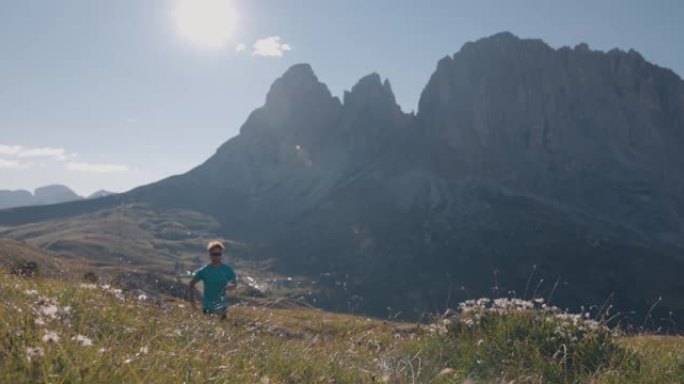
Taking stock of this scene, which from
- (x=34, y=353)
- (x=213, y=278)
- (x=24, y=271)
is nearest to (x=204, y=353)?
(x=34, y=353)

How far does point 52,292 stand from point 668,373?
809 centimetres

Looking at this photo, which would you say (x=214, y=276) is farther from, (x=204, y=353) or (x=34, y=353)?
(x=34, y=353)

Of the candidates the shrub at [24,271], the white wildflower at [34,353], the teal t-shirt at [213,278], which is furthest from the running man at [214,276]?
the white wildflower at [34,353]

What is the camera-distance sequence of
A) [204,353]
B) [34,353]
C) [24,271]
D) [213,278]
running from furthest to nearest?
[213,278], [24,271], [204,353], [34,353]

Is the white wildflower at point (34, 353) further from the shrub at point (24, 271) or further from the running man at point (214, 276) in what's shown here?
the running man at point (214, 276)

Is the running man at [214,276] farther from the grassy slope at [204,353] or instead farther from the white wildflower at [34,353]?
the white wildflower at [34,353]

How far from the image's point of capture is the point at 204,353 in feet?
18.3

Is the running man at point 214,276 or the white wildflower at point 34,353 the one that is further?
the running man at point 214,276

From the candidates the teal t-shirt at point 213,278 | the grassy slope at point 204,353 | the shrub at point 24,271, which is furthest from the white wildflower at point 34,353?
the teal t-shirt at point 213,278

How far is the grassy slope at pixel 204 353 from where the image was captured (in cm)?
413

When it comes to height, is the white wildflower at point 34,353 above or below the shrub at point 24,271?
above

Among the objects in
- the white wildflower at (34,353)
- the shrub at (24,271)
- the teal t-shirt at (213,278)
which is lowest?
the teal t-shirt at (213,278)

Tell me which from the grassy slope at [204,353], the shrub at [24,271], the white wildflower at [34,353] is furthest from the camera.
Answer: the shrub at [24,271]

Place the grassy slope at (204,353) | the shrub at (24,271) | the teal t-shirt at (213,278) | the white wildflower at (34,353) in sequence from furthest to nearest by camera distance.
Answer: the teal t-shirt at (213,278), the shrub at (24,271), the grassy slope at (204,353), the white wildflower at (34,353)
